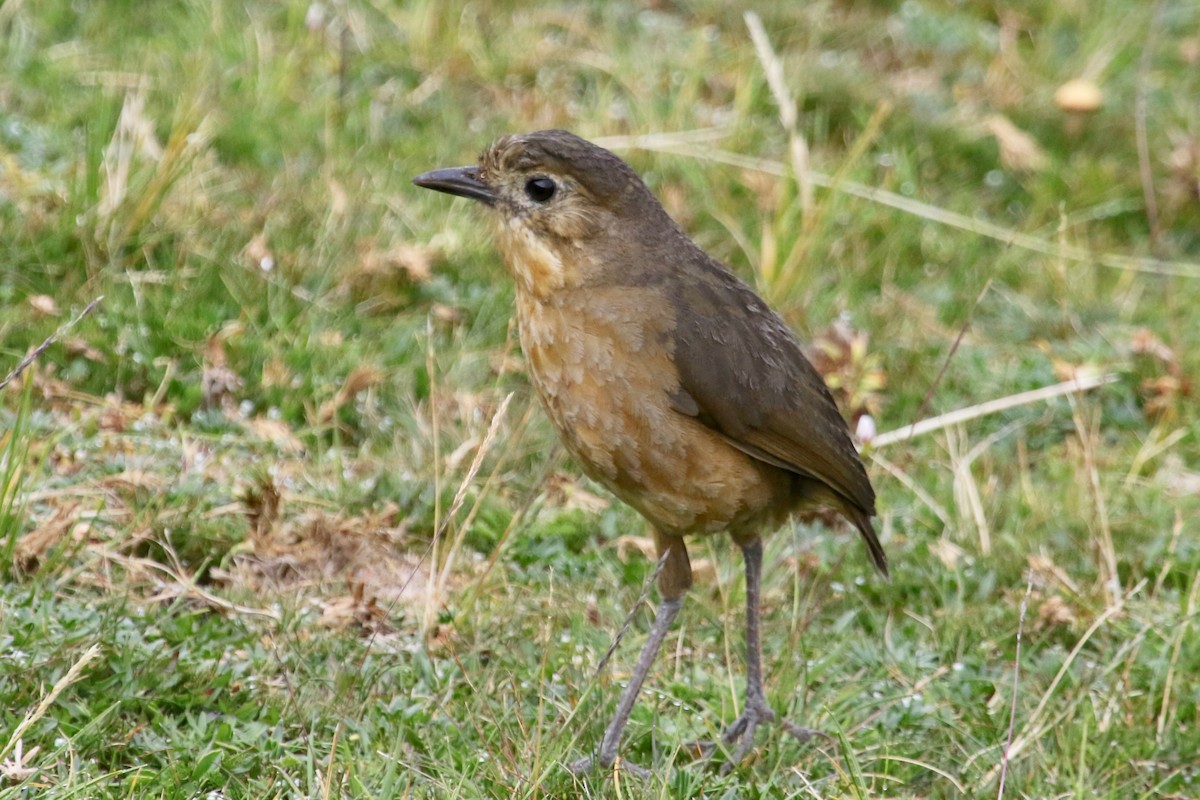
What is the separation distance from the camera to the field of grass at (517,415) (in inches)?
149

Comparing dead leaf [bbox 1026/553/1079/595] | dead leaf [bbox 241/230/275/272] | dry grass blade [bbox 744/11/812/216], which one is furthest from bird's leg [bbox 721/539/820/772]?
dry grass blade [bbox 744/11/812/216]

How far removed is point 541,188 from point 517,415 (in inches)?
54.8

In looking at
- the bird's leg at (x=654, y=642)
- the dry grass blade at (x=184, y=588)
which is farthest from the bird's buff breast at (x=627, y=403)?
the dry grass blade at (x=184, y=588)

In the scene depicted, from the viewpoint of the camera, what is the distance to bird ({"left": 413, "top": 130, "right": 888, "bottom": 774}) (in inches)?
149

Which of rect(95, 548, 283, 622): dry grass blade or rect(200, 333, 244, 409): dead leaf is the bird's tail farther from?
rect(200, 333, 244, 409): dead leaf

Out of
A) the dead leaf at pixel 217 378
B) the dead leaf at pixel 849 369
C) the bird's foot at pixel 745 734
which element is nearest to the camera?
the bird's foot at pixel 745 734

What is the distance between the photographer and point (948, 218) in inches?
268

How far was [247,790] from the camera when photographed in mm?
3424

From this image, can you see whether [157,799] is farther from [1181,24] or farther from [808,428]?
[1181,24]

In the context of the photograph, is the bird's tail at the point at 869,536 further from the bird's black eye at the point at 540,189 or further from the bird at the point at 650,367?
the bird's black eye at the point at 540,189

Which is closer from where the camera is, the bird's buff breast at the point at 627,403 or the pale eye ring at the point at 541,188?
the bird's buff breast at the point at 627,403

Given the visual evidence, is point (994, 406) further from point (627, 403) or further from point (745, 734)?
point (627, 403)

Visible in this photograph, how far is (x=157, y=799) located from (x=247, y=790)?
19 cm

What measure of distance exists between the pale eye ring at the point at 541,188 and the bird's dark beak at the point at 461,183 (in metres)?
0.11
